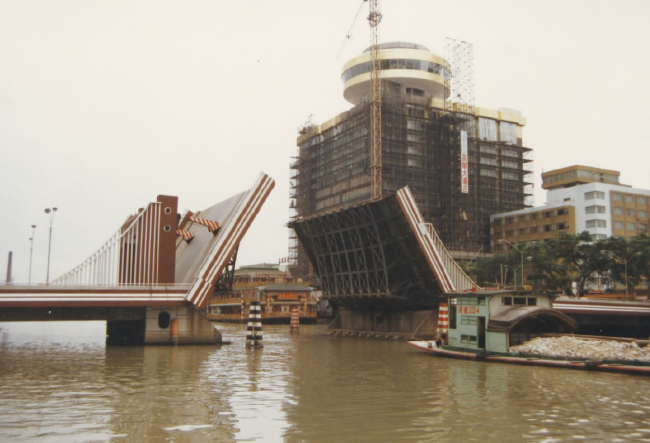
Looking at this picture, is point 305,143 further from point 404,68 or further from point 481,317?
point 481,317

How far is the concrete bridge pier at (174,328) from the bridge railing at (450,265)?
18.9 meters

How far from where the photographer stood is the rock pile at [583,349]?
29312 millimetres

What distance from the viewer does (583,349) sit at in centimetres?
3117

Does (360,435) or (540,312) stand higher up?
(540,312)

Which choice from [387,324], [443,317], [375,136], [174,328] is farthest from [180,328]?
[375,136]

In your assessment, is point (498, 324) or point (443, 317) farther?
point (443, 317)

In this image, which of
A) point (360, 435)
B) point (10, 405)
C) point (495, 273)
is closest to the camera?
point (360, 435)

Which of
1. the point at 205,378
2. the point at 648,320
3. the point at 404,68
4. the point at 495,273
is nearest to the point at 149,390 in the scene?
the point at 205,378

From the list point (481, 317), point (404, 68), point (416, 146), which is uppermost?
point (404, 68)

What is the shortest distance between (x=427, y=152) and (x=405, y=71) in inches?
648

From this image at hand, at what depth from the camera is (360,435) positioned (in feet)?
50.7

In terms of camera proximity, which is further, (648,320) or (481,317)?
(648,320)

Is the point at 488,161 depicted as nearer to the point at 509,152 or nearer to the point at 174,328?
the point at 509,152

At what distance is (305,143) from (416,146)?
31242 millimetres
